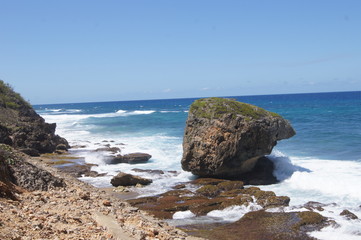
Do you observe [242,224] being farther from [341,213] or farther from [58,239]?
[58,239]

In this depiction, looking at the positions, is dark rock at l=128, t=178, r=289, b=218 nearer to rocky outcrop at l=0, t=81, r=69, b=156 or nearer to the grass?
the grass

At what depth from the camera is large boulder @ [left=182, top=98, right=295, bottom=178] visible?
23281 millimetres

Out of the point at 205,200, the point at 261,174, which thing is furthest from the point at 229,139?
the point at 205,200

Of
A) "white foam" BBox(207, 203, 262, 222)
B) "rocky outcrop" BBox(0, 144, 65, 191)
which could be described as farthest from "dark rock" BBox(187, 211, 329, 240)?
"rocky outcrop" BBox(0, 144, 65, 191)

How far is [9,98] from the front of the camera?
35375mm

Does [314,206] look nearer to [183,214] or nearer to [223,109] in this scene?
[183,214]

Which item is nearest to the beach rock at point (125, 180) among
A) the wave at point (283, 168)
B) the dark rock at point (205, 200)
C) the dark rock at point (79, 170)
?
the dark rock at point (205, 200)

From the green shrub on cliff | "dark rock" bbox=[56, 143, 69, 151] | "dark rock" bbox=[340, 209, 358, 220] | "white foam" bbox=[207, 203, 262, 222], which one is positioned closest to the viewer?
"dark rock" bbox=[340, 209, 358, 220]

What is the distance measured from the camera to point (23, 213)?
8.05 m

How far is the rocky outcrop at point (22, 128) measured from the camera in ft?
98.6

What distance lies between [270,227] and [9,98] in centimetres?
2989

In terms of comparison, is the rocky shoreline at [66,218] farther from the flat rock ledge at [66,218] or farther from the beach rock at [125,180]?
the beach rock at [125,180]

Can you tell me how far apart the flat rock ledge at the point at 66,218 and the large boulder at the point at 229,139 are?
12.8 meters

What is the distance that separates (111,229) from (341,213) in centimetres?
1169
